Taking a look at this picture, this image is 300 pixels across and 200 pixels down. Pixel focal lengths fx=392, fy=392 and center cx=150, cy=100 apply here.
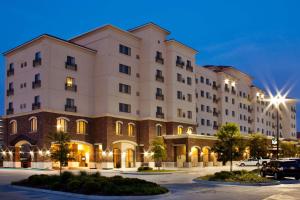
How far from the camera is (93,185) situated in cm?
2044

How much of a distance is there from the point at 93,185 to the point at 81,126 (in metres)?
36.6

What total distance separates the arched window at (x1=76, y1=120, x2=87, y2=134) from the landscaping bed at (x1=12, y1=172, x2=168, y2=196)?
30.9 meters

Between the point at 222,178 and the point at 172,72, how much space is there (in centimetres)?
3721

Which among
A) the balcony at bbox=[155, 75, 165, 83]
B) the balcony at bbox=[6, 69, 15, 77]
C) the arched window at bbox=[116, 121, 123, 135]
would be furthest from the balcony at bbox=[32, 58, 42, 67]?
the balcony at bbox=[155, 75, 165, 83]

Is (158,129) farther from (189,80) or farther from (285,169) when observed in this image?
(285,169)

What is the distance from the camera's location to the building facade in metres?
52.9

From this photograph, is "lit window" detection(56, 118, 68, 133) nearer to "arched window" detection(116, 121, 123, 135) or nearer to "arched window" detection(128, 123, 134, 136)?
"arched window" detection(116, 121, 123, 135)

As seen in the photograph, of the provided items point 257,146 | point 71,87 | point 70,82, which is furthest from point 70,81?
point 257,146

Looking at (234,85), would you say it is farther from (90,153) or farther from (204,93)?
(90,153)

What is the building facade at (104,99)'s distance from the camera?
52875mm

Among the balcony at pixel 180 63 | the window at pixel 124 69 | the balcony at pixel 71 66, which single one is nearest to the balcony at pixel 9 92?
the balcony at pixel 71 66

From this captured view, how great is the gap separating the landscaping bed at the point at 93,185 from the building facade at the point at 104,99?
27026 millimetres

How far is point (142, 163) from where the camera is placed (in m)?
60.7

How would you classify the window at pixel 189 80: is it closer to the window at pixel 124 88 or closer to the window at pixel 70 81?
the window at pixel 124 88
